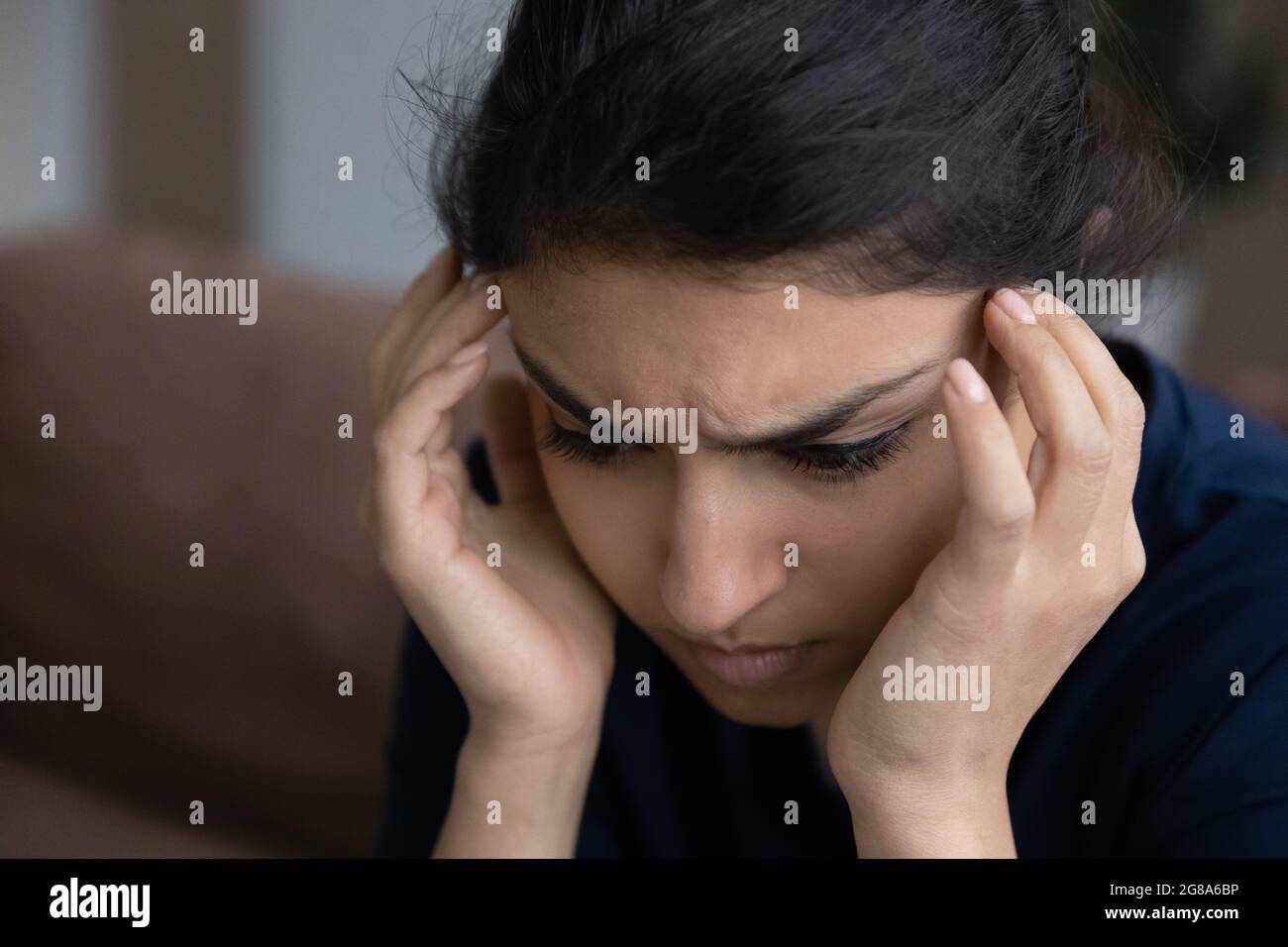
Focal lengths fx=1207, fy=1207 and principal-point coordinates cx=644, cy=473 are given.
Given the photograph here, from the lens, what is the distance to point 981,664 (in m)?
0.74

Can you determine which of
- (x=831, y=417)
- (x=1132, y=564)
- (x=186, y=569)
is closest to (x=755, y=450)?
(x=831, y=417)

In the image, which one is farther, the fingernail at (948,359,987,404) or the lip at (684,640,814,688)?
the lip at (684,640,814,688)

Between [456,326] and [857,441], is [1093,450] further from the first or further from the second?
[456,326]

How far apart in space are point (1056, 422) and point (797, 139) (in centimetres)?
22

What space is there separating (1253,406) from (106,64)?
227 cm

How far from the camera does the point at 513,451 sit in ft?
3.50

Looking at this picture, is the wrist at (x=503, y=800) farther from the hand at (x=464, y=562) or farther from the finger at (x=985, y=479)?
the finger at (x=985, y=479)

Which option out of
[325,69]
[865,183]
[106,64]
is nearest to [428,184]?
[865,183]

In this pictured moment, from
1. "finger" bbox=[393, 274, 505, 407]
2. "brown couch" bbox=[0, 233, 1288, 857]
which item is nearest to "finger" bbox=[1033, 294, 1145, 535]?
"finger" bbox=[393, 274, 505, 407]

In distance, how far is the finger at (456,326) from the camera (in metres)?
0.88

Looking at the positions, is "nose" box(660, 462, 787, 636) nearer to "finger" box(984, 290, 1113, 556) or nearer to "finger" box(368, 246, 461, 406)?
"finger" box(984, 290, 1113, 556)

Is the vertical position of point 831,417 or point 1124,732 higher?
point 831,417

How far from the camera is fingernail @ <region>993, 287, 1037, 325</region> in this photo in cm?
71

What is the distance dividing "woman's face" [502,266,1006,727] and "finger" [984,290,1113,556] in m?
0.03
